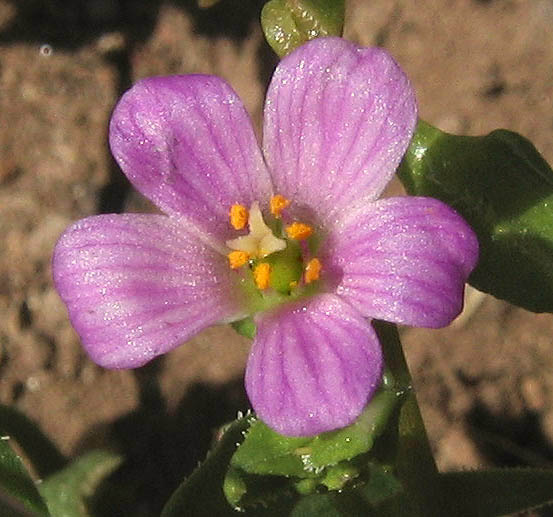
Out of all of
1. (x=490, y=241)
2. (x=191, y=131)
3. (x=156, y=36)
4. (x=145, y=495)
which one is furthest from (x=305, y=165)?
(x=156, y=36)

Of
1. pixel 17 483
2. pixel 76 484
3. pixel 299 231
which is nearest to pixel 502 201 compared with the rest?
pixel 299 231

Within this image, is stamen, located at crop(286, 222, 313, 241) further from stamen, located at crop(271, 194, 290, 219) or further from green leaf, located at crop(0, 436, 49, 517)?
green leaf, located at crop(0, 436, 49, 517)

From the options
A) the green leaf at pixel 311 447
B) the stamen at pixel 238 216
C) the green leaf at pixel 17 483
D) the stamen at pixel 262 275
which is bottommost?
the green leaf at pixel 17 483

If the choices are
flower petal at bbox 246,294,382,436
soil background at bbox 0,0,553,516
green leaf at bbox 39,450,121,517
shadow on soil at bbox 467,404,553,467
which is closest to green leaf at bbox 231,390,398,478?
flower petal at bbox 246,294,382,436

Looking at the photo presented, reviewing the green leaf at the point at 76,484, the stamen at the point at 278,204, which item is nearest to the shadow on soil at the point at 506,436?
the green leaf at the point at 76,484

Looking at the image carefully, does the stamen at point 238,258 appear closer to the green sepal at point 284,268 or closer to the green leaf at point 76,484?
the green sepal at point 284,268
